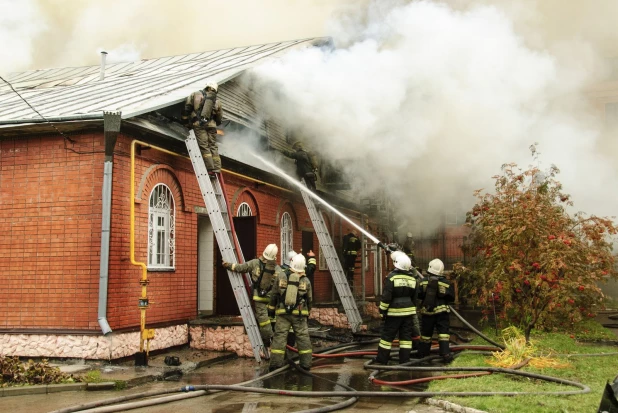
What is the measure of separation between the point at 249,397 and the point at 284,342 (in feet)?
5.60

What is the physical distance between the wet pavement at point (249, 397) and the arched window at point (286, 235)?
21.0 feet

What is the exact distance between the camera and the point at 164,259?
11.0 m

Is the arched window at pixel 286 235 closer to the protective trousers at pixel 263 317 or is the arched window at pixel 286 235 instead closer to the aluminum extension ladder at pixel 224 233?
the aluminum extension ladder at pixel 224 233

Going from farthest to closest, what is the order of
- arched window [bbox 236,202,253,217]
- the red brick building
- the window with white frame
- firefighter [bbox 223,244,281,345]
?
1. arched window [bbox 236,202,253,217]
2. the window with white frame
3. firefighter [bbox 223,244,281,345]
4. the red brick building

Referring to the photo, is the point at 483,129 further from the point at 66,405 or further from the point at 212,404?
the point at 66,405

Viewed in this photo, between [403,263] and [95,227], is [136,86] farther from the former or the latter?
[403,263]

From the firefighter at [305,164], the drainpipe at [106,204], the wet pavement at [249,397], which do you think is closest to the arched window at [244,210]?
the firefighter at [305,164]

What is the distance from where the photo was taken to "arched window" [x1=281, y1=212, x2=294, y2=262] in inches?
622

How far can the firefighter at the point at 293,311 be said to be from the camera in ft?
28.9

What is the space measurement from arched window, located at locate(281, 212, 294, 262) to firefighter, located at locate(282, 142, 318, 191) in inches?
57.6

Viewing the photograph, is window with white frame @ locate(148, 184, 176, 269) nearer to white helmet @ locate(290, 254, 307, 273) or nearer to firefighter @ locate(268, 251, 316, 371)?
firefighter @ locate(268, 251, 316, 371)

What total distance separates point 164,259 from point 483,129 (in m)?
8.78

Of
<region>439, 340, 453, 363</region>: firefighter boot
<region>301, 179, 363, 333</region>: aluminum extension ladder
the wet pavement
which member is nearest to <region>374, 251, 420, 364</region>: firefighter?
the wet pavement

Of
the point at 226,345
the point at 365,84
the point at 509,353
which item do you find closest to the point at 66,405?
the point at 226,345
